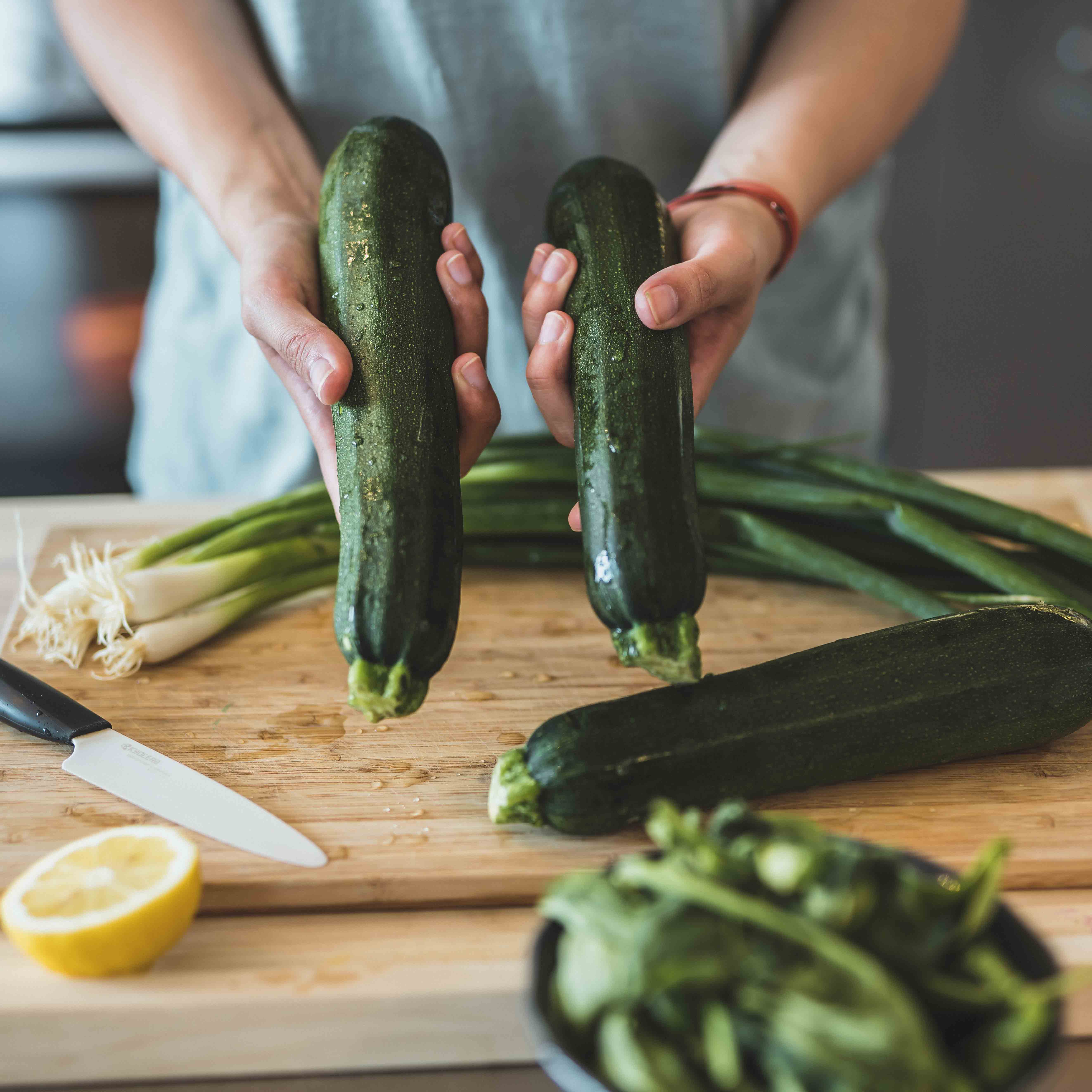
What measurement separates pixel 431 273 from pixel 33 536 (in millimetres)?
1013

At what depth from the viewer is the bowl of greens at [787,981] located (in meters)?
0.58

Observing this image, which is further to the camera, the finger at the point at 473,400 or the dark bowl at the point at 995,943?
the finger at the point at 473,400

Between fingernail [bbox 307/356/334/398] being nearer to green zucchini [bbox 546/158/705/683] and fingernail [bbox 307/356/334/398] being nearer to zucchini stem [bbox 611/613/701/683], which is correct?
green zucchini [bbox 546/158/705/683]

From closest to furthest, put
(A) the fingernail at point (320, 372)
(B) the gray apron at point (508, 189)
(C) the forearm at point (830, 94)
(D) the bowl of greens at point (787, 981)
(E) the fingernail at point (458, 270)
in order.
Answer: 1. (D) the bowl of greens at point (787, 981)
2. (A) the fingernail at point (320, 372)
3. (E) the fingernail at point (458, 270)
4. (C) the forearm at point (830, 94)
5. (B) the gray apron at point (508, 189)

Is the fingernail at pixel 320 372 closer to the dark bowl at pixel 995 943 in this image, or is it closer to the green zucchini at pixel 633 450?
the green zucchini at pixel 633 450

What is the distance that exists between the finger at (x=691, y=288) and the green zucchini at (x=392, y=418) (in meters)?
0.24

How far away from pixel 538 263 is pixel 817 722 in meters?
0.64

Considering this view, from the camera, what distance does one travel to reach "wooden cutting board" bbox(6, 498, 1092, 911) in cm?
108

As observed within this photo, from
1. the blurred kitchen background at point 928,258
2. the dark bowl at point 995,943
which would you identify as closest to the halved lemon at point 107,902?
the dark bowl at point 995,943

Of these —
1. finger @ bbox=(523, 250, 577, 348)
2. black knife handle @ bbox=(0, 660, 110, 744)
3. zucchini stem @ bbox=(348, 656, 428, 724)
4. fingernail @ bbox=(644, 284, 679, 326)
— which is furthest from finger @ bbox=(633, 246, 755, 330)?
black knife handle @ bbox=(0, 660, 110, 744)

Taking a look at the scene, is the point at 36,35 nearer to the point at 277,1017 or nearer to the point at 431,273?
the point at 431,273

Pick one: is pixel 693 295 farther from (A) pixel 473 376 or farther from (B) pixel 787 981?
(B) pixel 787 981

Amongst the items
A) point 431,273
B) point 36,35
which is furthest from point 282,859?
→ point 36,35

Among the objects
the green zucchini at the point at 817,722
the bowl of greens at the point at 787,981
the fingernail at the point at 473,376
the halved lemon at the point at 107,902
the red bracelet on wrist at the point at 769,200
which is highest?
the red bracelet on wrist at the point at 769,200
